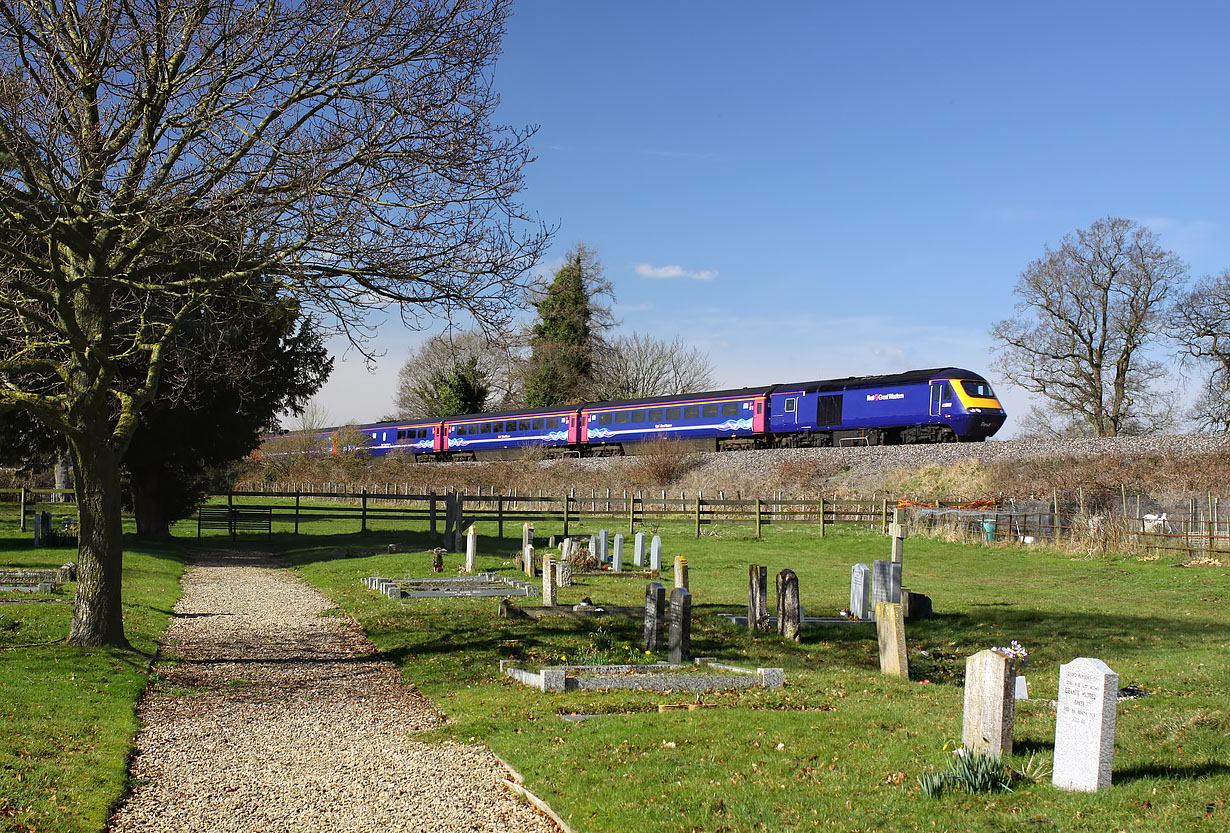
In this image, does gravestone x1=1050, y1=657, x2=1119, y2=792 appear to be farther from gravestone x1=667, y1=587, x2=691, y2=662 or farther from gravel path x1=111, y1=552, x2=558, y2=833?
gravestone x1=667, y1=587, x2=691, y2=662

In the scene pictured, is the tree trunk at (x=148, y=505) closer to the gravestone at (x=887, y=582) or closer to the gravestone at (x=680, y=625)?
the gravestone at (x=887, y=582)

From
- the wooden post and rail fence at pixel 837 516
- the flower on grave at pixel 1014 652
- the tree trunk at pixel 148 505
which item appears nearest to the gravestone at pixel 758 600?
the flower on grave at pixel 1014 652

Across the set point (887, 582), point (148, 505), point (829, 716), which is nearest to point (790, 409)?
point (148, 505)

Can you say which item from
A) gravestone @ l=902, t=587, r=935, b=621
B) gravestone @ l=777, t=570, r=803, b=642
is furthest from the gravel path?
gravestone @ l=902, t=587, r=935, b=621

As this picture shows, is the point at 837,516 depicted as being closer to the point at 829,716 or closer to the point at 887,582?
the point at 887,582

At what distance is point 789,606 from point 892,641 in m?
2.48

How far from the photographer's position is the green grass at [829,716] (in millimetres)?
5578

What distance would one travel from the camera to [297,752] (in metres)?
7.66

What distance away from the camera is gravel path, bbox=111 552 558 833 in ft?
20.2

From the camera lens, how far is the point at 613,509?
39.2 meters

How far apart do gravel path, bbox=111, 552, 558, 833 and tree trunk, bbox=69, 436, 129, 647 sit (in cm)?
96

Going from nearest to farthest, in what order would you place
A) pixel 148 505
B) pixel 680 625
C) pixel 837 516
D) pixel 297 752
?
pixel 297 752
pixel 680 625
pixel 148 505
pixel 837 516

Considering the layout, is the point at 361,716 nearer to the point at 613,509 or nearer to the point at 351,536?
the point at 351,536

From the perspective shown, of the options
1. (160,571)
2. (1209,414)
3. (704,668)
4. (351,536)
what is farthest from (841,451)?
(704,668)
